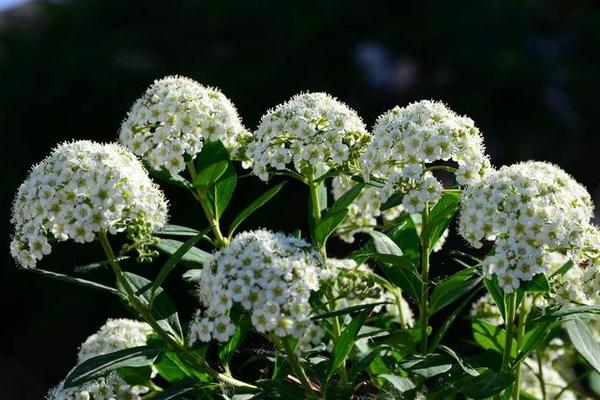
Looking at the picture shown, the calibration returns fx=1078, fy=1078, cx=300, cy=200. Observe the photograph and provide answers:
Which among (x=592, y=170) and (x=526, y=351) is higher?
(x=592, y=170)

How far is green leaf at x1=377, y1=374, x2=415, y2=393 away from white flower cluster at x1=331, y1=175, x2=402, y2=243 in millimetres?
437

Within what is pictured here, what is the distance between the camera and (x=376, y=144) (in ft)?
6.39

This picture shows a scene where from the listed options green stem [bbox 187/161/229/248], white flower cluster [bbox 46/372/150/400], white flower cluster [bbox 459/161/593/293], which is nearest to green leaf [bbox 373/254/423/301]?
white flower cluster [bbox 459/161/593/293]

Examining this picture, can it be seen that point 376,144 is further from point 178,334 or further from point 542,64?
point 542,64

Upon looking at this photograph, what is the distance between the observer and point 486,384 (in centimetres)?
182

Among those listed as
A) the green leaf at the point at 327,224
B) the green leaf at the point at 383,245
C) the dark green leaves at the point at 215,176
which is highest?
the dark green leaves at the point at 215,176

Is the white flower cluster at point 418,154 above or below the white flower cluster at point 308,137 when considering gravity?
below

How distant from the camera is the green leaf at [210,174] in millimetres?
2068

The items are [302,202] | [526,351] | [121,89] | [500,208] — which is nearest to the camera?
[500,208]

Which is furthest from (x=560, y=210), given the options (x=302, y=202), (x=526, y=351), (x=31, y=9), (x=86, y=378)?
(x=31, y=9)

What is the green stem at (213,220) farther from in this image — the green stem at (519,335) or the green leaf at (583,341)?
the green leaf at (583,341)

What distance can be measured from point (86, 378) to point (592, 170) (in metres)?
5.73

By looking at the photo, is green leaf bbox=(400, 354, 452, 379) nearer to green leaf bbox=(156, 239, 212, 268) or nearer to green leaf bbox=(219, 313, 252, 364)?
green leaf bbox=(219, 313, 252, 364)

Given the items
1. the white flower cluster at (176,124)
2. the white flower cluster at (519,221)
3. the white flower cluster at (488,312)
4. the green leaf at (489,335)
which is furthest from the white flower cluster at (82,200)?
the white flower cluster at (488,312)
